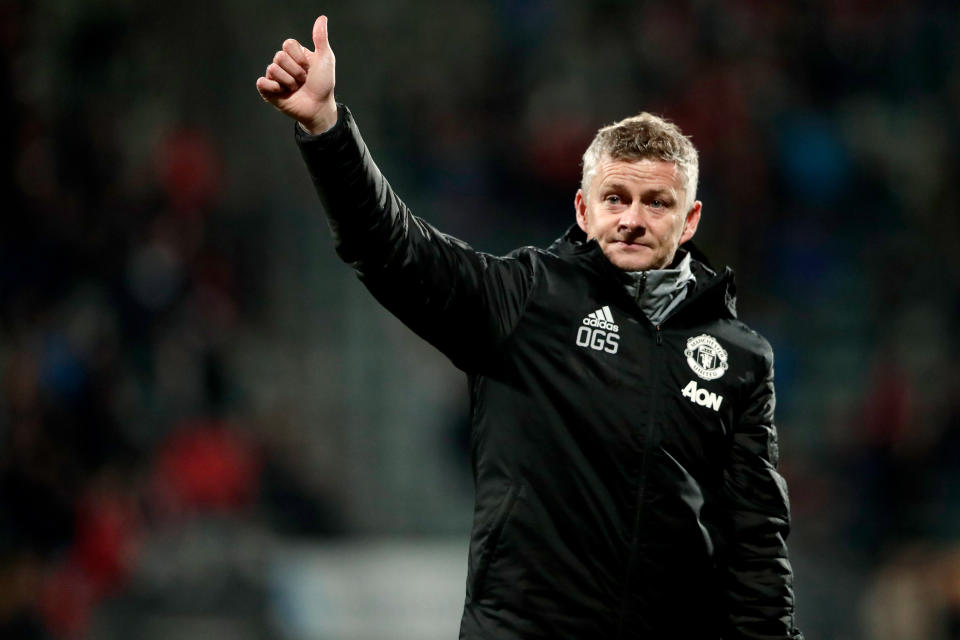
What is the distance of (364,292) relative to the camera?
29.9 ft

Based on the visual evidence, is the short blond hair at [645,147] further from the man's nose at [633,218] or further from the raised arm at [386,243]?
the raised arm at [386,243]

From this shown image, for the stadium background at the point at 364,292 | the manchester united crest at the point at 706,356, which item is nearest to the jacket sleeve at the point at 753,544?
the manchester united crest at the point at 706,356

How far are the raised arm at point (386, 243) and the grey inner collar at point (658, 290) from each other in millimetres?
222

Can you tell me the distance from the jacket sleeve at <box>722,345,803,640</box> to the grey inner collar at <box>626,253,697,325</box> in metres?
0.26

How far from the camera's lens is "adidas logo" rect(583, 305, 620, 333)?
2730mm

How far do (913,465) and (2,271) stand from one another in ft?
17.8

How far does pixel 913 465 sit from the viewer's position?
801 centimetres

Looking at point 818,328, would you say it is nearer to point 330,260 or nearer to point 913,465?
point 913,465

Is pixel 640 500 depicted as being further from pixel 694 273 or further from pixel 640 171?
pixel 640 171

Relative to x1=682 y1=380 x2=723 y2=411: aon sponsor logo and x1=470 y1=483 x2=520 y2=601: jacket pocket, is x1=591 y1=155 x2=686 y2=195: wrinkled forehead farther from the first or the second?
x1=470 y1=483 x2=520 y2=601: jacket pocket

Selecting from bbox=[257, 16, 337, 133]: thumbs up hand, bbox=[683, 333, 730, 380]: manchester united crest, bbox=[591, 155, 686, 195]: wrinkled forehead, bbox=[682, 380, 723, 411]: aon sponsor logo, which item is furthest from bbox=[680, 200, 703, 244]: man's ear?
bbox=[257, 16, 337, 133]: thumbs up hand

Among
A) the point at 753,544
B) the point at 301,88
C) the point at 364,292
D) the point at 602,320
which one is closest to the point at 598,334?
the point at 602,320

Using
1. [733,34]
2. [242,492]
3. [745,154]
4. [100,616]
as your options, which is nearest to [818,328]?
[745,154]

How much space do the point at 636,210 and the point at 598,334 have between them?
278mm
